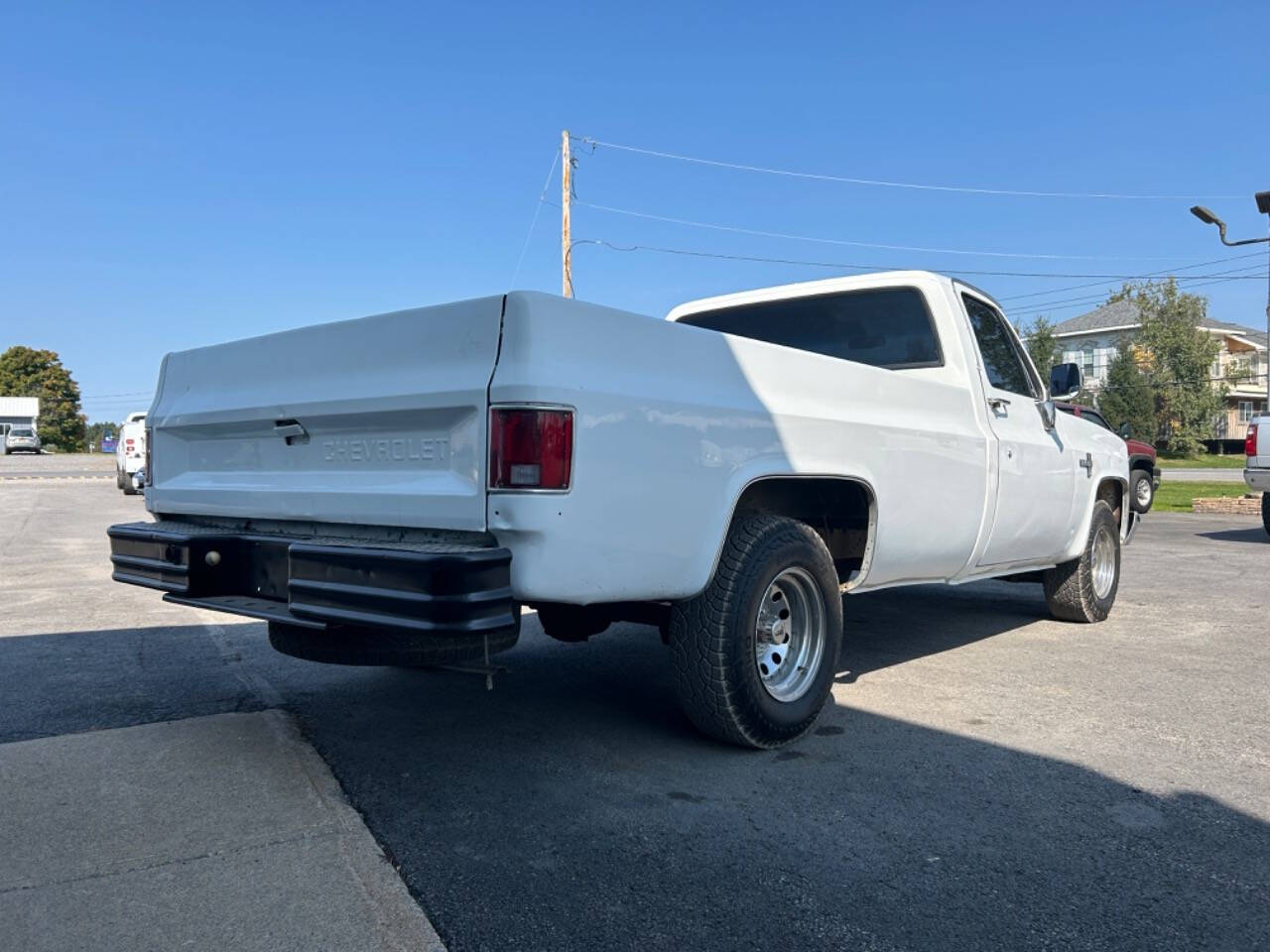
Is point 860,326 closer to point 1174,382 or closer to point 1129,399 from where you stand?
point 1129,399

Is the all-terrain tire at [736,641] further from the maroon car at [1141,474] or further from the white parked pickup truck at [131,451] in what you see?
A: the white parked pickup truck at [131,451]

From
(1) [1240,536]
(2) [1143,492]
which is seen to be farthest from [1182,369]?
(1) [1240,536]

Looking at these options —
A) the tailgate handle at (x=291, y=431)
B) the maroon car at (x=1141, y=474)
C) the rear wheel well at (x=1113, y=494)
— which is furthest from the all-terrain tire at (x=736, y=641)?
the maroon car at (x=1141, y=474)

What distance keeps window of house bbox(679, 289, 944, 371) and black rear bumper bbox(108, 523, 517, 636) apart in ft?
9.16

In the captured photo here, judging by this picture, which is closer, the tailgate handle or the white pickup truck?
the tailgate handle

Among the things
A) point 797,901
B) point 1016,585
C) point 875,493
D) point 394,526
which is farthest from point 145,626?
point 1016,585

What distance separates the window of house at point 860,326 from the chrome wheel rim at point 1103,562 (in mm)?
2458

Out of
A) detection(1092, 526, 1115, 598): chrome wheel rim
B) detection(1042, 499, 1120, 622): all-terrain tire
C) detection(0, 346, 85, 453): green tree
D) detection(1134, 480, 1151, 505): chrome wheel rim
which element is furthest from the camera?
detection(0, 346, 85, 453): green tree

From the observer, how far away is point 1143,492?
1852cm

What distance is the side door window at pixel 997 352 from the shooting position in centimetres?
540

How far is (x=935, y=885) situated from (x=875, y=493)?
181 centimetres

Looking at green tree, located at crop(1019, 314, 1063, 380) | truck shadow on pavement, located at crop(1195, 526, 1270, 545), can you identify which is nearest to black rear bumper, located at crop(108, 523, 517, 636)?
truck shadow on pavement, located at crop(1195, 526, 1270, 545)

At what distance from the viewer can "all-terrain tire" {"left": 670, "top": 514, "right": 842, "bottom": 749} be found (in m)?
3.52

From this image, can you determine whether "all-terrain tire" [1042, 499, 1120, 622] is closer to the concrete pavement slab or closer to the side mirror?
the side mirror
